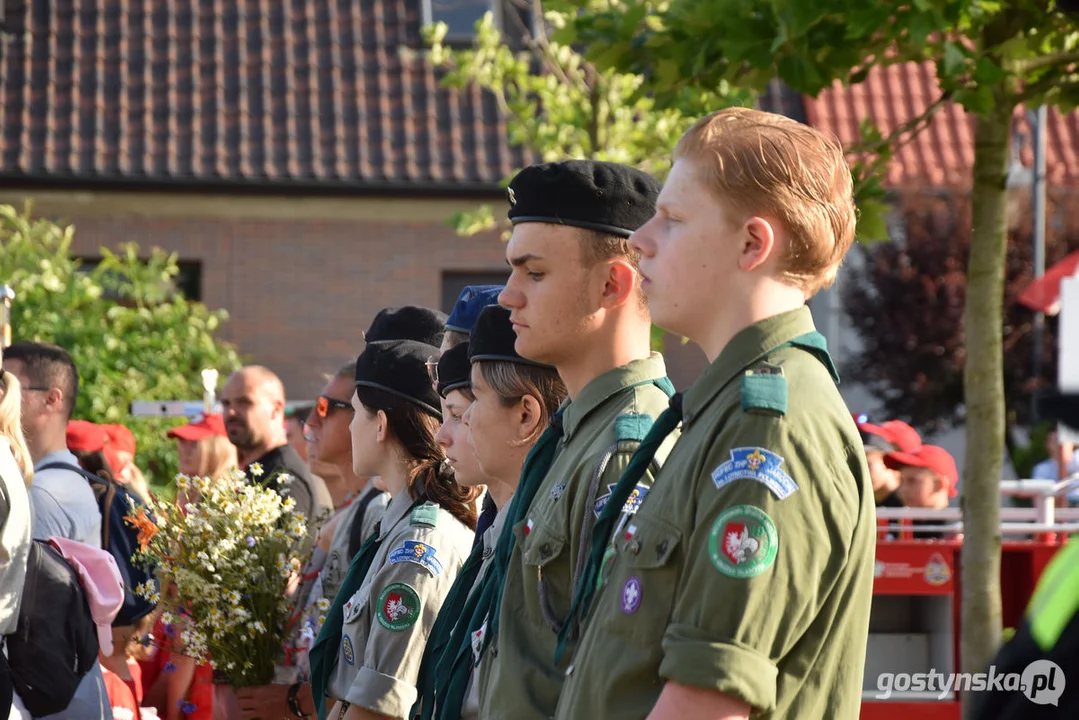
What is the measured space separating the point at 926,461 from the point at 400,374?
5243 millimetres

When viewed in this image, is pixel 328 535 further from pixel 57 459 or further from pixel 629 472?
pixel 629 472

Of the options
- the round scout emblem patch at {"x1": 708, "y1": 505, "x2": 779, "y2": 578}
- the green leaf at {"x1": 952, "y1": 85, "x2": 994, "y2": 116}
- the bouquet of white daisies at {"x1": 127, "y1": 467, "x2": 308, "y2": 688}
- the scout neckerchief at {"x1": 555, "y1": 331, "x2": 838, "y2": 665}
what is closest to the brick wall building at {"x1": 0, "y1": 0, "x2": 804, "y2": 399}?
the green leaf at {"x1": 952, "y1": 85, "x2": 994, "y2": 116}

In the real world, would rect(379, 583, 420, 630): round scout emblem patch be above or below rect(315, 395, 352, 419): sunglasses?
below

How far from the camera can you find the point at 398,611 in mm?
3723

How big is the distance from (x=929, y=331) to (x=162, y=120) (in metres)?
10.5

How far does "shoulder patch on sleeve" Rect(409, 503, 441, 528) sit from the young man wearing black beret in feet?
2.89

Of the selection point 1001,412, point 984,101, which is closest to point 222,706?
point 1001,412

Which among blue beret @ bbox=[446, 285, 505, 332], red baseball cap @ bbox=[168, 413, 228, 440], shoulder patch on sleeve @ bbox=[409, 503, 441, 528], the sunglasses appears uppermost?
red baseball cap @ bbox=[168, 413, 228, 440]

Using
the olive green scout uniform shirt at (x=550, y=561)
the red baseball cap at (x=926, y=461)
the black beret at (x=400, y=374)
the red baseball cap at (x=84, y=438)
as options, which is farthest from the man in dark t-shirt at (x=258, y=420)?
the olive green scout uniform shirt at (x=550, y=561)

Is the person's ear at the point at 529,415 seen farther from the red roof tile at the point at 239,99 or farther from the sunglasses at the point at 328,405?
the red roof tile at the point at 239,99

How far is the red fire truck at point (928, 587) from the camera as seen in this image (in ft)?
25.3

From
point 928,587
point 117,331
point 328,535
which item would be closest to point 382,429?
point 328,535

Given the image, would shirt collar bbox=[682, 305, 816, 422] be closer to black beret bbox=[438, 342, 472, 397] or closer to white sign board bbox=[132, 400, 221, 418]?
black beret bbox=[438, 342, 472, 397]

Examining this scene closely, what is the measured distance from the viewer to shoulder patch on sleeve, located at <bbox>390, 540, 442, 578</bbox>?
3.77m
